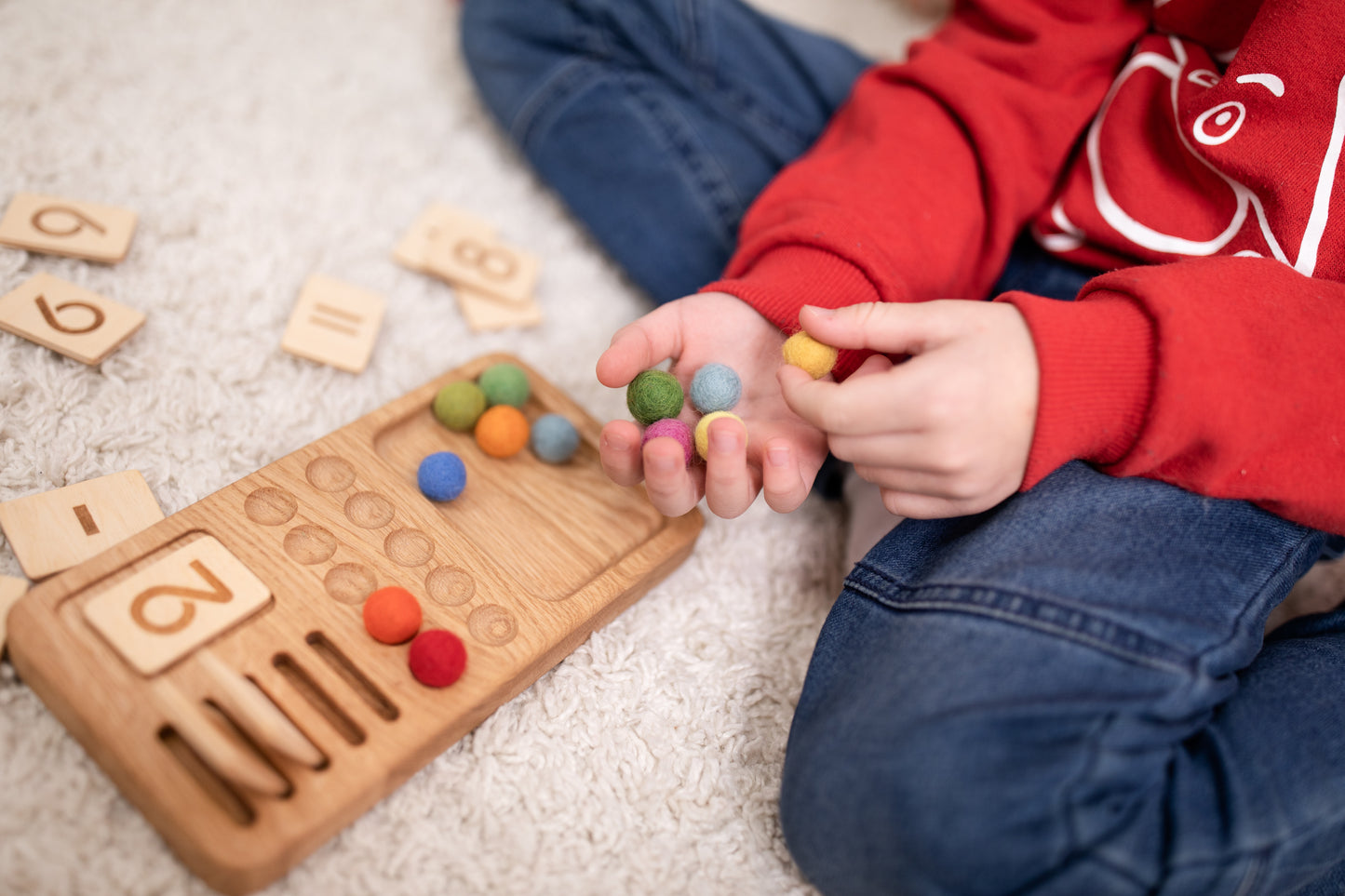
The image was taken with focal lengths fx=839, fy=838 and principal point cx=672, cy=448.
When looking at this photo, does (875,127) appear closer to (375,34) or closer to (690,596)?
(690,596)

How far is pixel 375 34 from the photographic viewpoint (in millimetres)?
1090

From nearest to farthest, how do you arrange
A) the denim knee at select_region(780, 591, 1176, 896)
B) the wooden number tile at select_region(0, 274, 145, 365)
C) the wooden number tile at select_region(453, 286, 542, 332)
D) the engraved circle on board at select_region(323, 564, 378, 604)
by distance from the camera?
the denim knee at select_region(780, 591, 1176, 896) → the engraved circle on board at select_region(323, 564, 378, 604) → the wooden number tile at select_region(0, 274, 145, 365) → the wooden number tile at select_region(453, 286, 542, 332)

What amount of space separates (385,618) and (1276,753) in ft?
1.90

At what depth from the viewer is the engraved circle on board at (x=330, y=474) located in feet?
2.11

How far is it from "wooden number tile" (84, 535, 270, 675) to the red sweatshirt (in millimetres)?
423

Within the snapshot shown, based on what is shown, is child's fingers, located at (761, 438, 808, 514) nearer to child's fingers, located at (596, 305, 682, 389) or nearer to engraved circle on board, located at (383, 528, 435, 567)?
child's fingers, located at (596, 305, 682, 389)

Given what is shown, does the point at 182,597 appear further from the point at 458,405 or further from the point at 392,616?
the point at 458,405

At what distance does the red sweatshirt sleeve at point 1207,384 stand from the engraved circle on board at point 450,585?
0.40 meters

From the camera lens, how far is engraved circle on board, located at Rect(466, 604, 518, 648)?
0.59m

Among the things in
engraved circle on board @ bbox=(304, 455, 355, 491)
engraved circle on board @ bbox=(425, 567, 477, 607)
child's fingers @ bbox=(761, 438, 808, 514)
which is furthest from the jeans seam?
engraved circle on board @ bbox=(304, 455, 355, 491)

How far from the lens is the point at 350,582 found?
598 millimetres

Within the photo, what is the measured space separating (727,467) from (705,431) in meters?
0.05

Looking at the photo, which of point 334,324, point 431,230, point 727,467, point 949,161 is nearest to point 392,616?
point 727,467

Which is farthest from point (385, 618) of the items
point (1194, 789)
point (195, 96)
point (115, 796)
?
point (195, 96)
